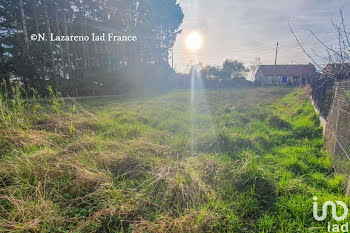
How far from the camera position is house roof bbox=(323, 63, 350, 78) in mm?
2879

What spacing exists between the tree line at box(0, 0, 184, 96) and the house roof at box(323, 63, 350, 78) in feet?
39.5

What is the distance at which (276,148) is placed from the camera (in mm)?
3301

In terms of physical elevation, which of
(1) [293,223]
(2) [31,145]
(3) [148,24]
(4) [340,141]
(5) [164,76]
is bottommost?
(1) [293,223]

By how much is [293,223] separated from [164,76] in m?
19.8

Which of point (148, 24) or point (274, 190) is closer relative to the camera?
point (274, 190)

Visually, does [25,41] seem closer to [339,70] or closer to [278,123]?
[278,123]

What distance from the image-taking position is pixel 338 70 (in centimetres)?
307

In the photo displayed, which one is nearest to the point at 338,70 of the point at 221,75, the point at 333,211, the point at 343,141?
the point at 343,141

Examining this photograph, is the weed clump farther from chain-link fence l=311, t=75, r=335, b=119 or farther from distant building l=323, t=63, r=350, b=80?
distant building l=323, t=63, r=350, b=80

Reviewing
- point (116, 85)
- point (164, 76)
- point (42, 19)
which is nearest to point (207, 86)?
point (164, 76)

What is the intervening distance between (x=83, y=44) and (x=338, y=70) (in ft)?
57.1

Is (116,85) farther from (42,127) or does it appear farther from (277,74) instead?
(277,74)

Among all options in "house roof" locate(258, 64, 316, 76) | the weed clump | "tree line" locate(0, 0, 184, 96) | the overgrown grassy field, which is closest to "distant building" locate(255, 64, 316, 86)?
"house roof" locate(258, 64, 316, 76)

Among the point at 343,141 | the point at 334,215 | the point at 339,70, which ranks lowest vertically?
the point at 334,215
